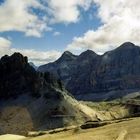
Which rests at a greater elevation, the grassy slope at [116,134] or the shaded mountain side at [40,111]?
the shaded mountain side at [40,111]

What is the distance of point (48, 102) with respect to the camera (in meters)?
184

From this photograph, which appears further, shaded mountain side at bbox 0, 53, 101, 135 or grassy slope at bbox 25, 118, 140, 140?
shaded mountain side at bbox 0, 53, 101, 135

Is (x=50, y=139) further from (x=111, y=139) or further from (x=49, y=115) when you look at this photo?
(x=49, y=115)

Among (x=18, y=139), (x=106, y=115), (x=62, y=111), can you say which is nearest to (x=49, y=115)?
(x=62, y=111)

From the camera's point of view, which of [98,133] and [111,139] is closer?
[111,139]

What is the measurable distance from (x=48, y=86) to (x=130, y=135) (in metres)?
149

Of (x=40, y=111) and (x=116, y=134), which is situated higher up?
(x=40, y=111)

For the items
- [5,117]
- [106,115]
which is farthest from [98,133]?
[106,115]

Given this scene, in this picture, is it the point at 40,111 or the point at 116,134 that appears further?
the point at 40,111

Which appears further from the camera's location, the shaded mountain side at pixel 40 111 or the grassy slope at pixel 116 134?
the shaded mountain side at pixel 40 111

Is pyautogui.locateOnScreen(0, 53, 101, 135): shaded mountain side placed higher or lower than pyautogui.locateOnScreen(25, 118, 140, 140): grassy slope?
higher

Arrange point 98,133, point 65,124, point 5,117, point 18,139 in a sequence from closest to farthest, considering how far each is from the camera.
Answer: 1. point 98,133
2. point 18,139
3. point 65,124
4. point 5,117

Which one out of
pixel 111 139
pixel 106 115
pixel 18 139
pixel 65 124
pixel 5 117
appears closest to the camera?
Answer: pixel 111 139

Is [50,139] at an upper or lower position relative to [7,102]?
lower
